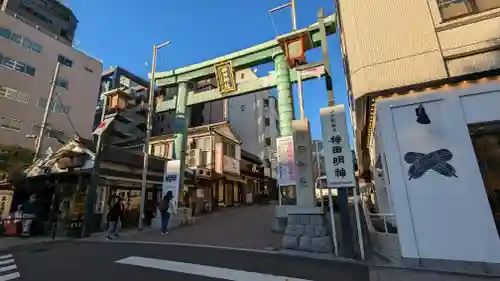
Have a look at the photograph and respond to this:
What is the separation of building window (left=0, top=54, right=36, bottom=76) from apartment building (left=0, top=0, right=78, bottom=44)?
10201 mm

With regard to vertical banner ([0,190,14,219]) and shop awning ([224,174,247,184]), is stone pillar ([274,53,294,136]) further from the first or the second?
vertical banner ([0,190,14,219])

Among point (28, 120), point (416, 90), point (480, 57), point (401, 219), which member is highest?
point (28, 120)

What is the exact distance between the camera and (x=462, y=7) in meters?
7.61

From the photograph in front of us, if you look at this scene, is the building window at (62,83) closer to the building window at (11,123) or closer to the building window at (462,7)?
the building window at (11,123)

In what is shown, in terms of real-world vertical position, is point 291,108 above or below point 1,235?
above

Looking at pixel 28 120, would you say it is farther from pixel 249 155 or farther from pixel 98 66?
pixel 249 155

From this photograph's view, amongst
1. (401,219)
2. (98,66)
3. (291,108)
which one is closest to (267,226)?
(291,108)

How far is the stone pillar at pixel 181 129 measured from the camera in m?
14.8

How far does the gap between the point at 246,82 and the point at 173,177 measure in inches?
267

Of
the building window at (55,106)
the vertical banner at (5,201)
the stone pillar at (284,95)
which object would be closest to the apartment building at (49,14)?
the building window at (55,106)

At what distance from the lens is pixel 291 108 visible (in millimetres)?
12508

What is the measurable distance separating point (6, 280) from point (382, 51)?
11.2 metres

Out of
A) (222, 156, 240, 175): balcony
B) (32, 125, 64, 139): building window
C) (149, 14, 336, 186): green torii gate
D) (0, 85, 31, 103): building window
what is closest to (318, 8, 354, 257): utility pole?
(149, 14, 336, 186): green torii gate

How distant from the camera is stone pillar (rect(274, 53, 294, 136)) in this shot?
12.1 meters
